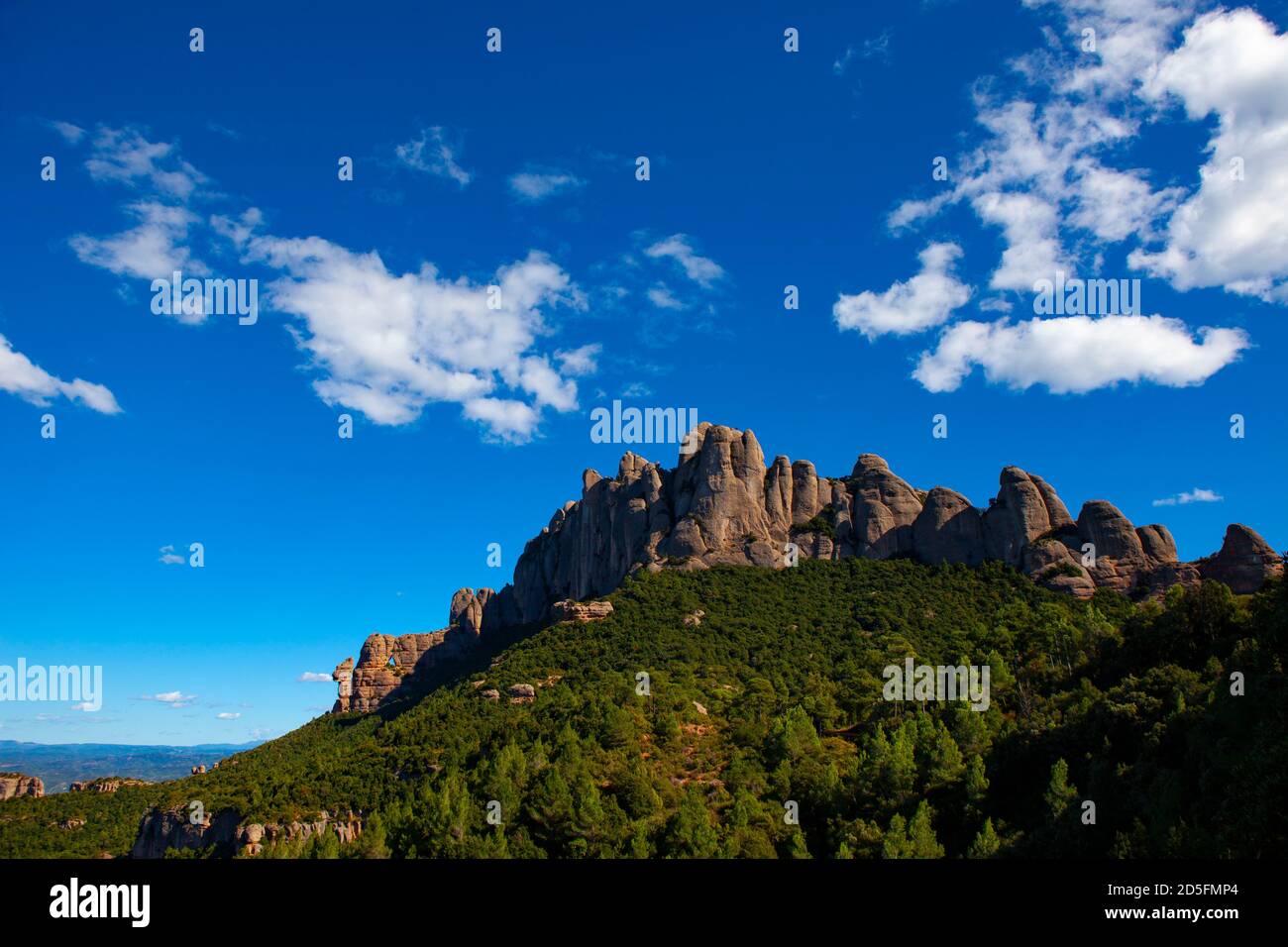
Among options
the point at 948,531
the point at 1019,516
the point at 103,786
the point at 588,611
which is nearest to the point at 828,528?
the point at 948,531

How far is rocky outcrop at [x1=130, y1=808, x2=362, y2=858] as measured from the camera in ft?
182

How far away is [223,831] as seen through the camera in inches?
2395

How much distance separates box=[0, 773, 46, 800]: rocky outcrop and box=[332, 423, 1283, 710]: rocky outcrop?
83904 millimetres

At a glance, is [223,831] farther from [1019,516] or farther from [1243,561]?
[1243,561]

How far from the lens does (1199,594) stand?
5247 centimetres

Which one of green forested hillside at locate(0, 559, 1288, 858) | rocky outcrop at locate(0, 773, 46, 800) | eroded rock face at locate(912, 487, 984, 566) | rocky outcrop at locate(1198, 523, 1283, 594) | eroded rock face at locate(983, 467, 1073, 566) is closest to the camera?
green forested hillside at locate(0, 559, 1288, 858)

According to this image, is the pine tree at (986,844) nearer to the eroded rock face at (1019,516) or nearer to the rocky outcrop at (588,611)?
the rocky outcrop at (588,611)

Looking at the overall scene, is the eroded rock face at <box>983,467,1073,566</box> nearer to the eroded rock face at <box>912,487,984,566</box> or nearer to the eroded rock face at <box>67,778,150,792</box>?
the eroded rock face at <box>912,487,984,566</box>

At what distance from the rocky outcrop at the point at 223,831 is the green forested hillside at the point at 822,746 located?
1.58m

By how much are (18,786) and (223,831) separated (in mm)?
86190

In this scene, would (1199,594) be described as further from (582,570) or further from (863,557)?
(582,570)

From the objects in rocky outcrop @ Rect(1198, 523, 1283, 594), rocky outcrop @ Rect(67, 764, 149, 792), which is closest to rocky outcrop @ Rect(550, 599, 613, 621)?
rocky outcrop @ Rect(67, 764, 149, 792)
